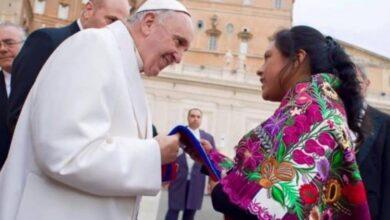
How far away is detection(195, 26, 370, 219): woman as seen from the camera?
2.02 meters

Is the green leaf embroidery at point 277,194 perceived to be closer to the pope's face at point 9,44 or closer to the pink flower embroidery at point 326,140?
the pink flower embroidery at point 326,140

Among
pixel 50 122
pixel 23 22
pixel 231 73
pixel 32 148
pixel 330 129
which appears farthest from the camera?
pixel 23 22

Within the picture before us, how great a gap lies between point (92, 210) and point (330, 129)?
97 cm

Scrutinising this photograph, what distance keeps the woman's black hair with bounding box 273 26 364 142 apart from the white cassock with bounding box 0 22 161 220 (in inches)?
34.0

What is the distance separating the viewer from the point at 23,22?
136 feet

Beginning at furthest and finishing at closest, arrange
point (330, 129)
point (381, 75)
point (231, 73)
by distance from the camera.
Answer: point (381, 75)
point (231, 73)
point (330, 129)

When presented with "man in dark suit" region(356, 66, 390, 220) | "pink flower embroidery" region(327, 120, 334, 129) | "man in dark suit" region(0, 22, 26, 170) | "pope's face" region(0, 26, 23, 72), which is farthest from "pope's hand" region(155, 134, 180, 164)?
"pope's face" region(0, 26, 23, 72)

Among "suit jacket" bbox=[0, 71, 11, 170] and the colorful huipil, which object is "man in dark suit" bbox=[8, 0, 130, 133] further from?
the colorful huipil

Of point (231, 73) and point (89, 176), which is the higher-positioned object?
point (89, 176)

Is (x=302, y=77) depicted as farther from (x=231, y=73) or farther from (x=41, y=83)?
(x=231, y=73)

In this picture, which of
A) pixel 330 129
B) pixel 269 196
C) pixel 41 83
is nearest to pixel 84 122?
pixel 41 83

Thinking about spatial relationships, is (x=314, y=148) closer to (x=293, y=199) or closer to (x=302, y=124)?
(x=302, y=124)

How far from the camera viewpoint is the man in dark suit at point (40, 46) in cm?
278

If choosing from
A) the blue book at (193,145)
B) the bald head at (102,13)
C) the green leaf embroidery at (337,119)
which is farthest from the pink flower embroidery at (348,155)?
the bald head at (102,13)
